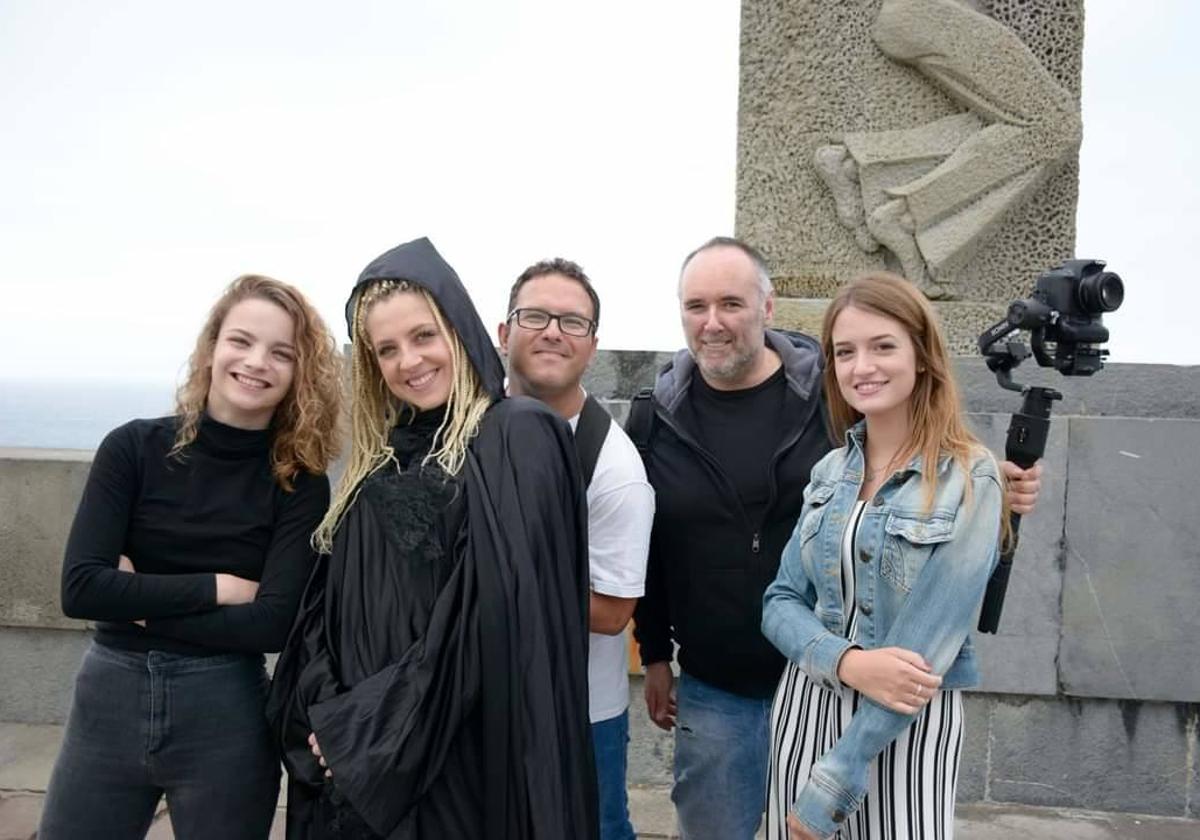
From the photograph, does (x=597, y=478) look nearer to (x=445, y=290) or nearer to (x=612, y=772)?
(x=445, y=290)

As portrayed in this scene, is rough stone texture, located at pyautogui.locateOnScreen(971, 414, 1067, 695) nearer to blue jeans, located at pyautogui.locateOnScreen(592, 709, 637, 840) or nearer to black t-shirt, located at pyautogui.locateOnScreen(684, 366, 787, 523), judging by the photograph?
black t-shirt, located at pyautogui.locateOnScreen(684, 366, 787, 523)

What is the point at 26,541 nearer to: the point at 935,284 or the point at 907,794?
the point at 907,794

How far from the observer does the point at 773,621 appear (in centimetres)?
182

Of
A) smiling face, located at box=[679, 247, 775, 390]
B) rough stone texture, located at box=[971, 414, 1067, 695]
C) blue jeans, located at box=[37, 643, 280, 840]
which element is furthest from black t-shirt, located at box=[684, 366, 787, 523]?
rough stone texture, located at box=[971, 414, 1067, 695]

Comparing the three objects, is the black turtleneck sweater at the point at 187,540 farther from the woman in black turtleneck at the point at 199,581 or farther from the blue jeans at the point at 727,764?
the blue jeans at the point at 727,764

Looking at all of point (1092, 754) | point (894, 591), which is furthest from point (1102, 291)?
point (1092, 754)

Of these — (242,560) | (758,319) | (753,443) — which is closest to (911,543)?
(753,443)

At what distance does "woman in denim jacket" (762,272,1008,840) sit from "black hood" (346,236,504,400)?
702 mm

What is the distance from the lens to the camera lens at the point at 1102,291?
1.74 meters

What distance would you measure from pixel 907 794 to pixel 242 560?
1.42 meters

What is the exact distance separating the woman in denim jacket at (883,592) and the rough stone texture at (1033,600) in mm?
1689

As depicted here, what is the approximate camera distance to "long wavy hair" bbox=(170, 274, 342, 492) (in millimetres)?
2012

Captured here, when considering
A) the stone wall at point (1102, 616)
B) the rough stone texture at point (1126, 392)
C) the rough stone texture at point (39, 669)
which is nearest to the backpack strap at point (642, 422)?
the stone wall at point (1102, 616)

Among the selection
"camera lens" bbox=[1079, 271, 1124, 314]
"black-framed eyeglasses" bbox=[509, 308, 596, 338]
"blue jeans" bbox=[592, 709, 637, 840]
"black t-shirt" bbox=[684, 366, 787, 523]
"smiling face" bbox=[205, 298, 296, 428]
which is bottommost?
"blue jeans" bbox=[592, 709, 637, 840]
